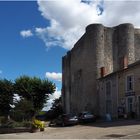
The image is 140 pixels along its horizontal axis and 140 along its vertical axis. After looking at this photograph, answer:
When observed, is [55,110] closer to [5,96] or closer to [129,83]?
[5,96]

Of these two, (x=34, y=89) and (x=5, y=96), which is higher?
(x=34, y=89)

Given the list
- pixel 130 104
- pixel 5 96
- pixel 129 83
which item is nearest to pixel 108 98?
pixel 130 104

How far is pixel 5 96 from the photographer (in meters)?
49.8

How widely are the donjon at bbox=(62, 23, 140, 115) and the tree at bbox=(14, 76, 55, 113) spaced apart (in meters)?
8.77

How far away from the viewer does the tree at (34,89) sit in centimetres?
5003

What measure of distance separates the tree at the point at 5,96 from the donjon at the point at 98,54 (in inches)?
532

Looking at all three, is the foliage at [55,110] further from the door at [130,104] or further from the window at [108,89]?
the door at [130,104]

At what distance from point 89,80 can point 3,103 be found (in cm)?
1597

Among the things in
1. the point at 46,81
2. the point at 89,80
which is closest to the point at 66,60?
the point at 89,80

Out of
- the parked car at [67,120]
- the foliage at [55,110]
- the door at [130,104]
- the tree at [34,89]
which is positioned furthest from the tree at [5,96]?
the foliage at [55,110]

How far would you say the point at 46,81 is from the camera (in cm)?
5141

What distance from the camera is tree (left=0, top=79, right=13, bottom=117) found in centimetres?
4928

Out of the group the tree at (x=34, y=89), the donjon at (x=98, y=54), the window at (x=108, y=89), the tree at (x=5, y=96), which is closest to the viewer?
the window at (x=108, y=89)

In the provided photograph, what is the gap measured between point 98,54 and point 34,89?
1344 cm
